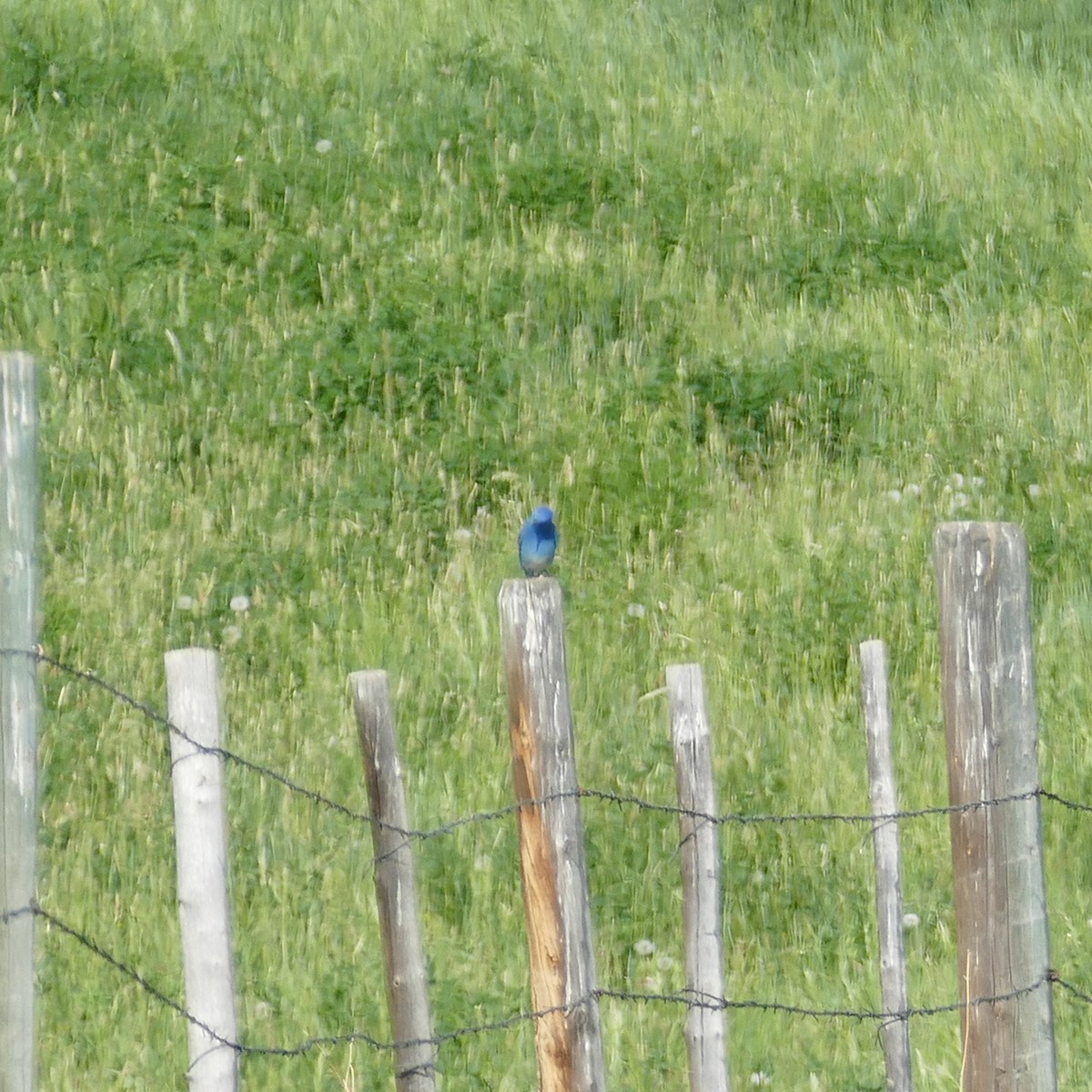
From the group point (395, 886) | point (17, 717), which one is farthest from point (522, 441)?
point (17, 717)

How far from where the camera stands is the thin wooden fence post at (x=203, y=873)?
126 inches

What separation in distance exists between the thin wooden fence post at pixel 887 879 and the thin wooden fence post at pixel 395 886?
1.43 meters

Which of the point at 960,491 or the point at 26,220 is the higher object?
the point at 26,220

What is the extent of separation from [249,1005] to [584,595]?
271 cm

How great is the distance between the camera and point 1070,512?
326 inches

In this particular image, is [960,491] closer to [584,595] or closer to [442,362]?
[584,595]

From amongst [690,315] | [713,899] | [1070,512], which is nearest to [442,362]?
[690,315]

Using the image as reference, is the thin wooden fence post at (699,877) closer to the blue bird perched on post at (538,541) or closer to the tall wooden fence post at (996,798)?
the tall wooden fence post at (996,798)

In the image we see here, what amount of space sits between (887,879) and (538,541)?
1.50m

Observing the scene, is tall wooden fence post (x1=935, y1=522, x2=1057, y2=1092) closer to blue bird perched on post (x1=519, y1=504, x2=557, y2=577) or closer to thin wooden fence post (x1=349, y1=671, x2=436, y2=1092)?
thin wooden fence post (x1=349, y1=671, x2=436, y2=1092)

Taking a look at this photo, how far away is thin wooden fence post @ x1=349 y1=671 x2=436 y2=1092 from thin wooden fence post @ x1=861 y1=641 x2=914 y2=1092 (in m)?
1.43

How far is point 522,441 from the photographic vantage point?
8.38m

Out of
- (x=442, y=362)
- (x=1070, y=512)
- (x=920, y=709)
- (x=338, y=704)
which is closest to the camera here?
(x=338, y=704)

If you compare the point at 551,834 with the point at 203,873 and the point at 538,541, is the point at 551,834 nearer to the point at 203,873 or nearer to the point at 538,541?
the point at 203,873
